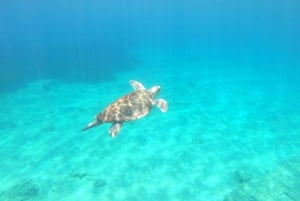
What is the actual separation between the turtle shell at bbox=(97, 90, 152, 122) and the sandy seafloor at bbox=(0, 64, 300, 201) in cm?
322

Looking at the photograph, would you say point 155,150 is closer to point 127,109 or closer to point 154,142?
point 154,142

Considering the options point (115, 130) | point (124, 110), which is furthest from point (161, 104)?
point (115, 130)

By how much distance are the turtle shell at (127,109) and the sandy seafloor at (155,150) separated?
3.22 metres

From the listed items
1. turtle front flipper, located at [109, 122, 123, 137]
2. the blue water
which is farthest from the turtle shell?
the blue water

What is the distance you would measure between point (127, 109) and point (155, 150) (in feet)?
14.9

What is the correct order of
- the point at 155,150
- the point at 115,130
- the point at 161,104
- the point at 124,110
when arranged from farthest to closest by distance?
the point at 155,150
the point at 161,104
the point at 124,110
the point at 115,130

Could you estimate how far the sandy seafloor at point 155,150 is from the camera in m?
12.8

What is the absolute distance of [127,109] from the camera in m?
11.2

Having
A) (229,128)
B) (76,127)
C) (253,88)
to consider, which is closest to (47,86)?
(76,127)

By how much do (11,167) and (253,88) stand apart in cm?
1976

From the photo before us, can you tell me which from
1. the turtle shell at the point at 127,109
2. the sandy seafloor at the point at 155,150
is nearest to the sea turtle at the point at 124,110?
the turtle shell at the point at 127,109

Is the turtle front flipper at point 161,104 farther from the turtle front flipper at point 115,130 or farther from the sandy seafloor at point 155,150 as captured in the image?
the sandy seafloor at point 155,150

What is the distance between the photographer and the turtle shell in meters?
10.9

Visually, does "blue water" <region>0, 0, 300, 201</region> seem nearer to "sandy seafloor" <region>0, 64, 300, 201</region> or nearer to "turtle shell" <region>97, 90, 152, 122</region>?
"sandy seafloor" <region>0, 64, 300, 201</region>
